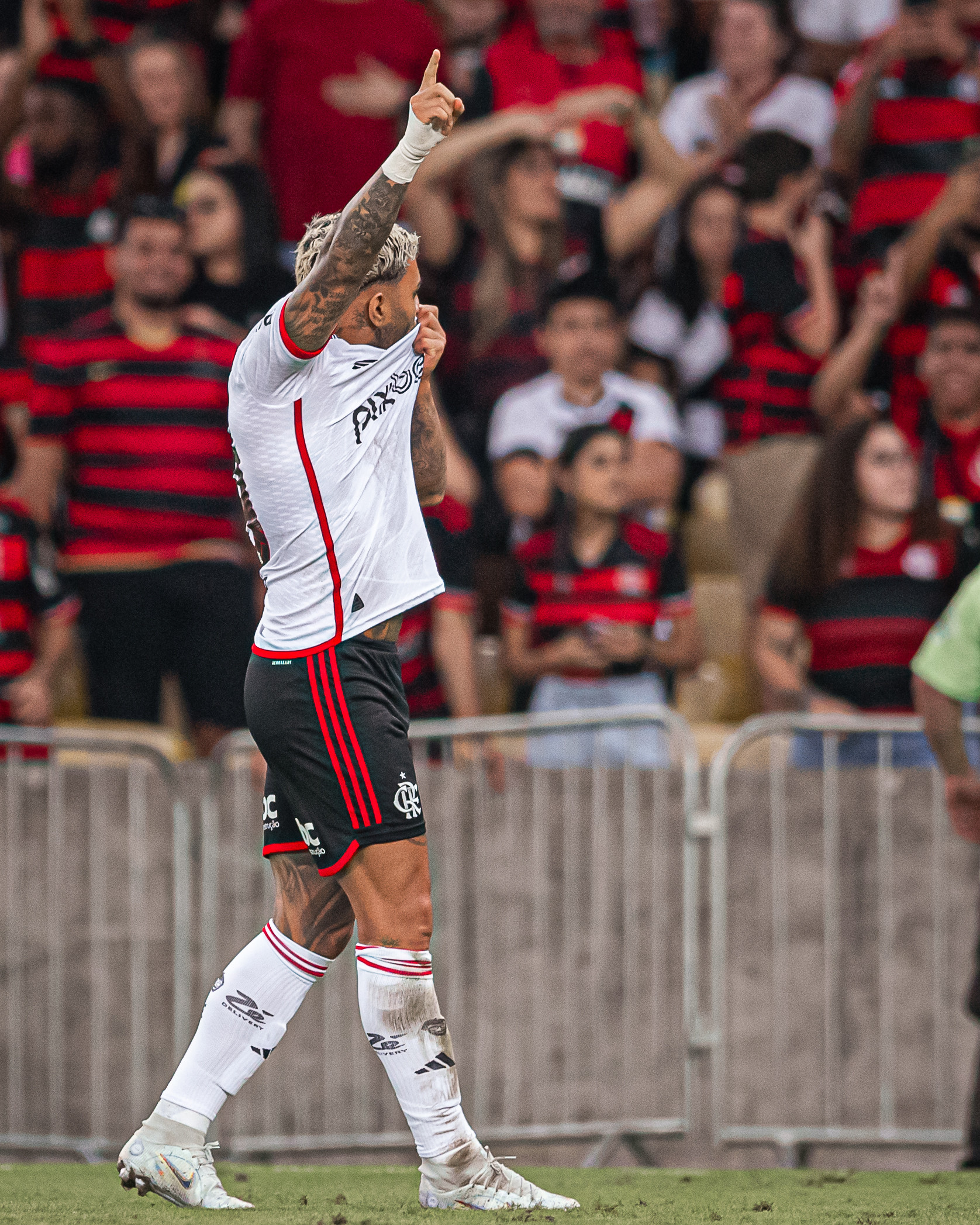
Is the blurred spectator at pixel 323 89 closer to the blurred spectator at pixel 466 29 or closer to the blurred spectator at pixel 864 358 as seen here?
the blurred spectator at pixel 466 29

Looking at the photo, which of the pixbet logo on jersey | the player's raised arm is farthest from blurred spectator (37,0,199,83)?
the player's raised arm

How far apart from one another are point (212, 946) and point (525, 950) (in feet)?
3.92

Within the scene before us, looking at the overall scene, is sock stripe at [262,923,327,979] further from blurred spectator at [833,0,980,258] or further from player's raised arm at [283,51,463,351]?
blurred spectator at [833,0,980,258]

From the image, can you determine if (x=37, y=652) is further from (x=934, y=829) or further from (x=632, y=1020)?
(x=934, y=829)

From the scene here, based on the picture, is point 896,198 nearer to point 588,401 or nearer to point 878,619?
point 588,401

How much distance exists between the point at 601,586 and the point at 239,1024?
357cm

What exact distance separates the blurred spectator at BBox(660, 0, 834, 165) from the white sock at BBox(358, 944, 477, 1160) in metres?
6.22

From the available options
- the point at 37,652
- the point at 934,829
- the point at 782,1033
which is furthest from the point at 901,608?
the point at 37,652

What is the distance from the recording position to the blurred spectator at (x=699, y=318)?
349 inches

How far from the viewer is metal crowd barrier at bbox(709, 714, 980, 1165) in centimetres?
661

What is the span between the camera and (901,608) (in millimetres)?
7102

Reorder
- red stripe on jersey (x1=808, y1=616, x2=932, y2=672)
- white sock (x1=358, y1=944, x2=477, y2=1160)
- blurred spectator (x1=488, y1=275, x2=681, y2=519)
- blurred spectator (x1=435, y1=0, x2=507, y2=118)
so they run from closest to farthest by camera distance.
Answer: white sock (x1=358, y1=944, x2=477, y2=1160) < red stripe on jersey (x1=808, y1=616, x2=932, y2=672) < blurred spectator (x1=488, y1=275, x2=681, y2=519) < blurred spectator (x1=435, y1=0, x2=507, y2=118)

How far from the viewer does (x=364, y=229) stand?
3764mm

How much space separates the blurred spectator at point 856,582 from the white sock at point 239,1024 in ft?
11.4
